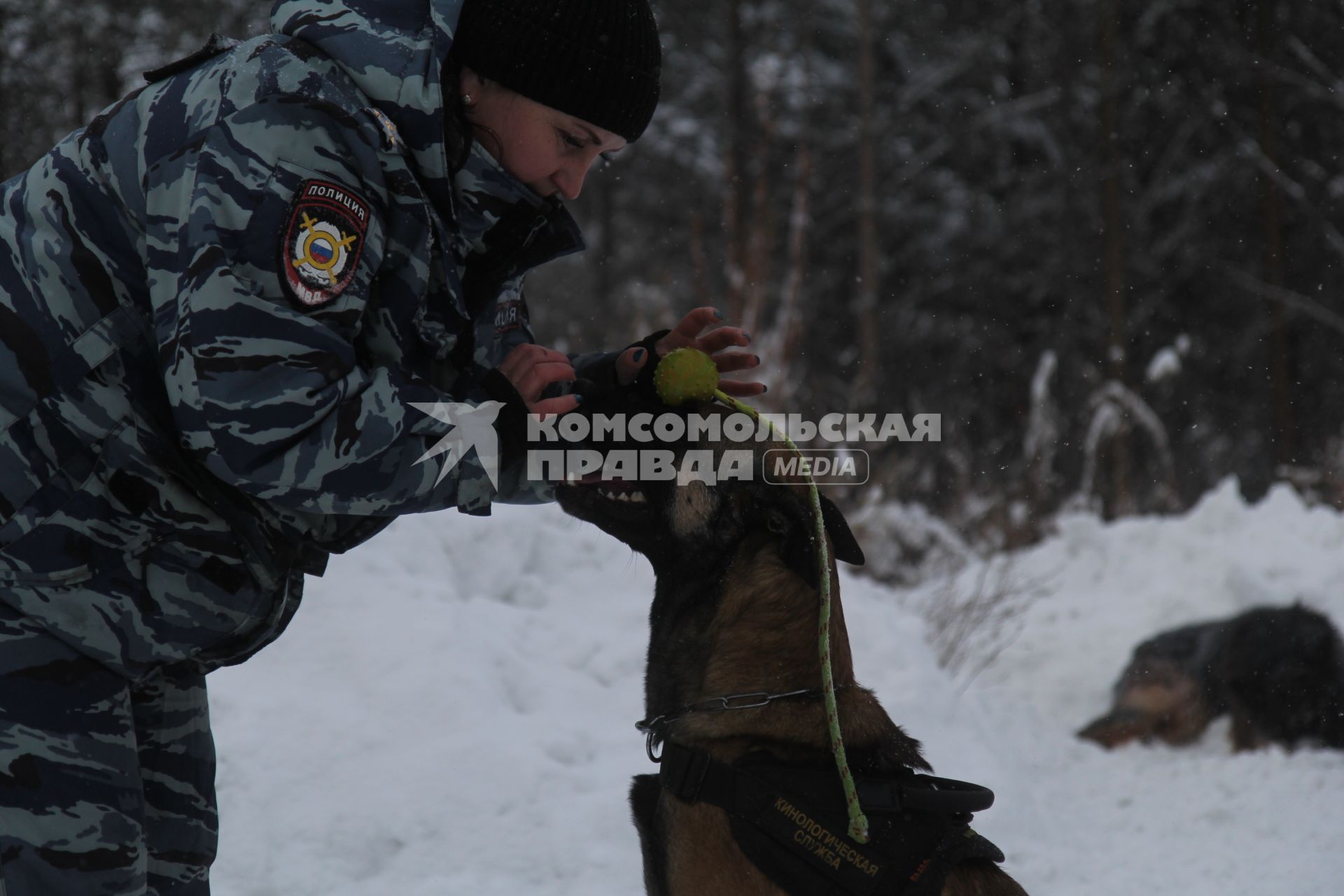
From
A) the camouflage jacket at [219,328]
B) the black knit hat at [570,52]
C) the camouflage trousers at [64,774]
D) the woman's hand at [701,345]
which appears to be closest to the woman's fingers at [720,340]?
the woman's hand at [701,345]

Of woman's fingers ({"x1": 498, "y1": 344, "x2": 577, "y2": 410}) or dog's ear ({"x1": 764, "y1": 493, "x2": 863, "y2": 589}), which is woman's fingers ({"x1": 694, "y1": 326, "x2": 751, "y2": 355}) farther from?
woman's fingers ({"x1": 498, "y1": 344, "x2": 577, "y2": 410})

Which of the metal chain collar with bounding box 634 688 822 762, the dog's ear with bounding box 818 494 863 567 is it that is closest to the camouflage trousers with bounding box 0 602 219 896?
the metal chain collar with bounding box 634 688 822 762

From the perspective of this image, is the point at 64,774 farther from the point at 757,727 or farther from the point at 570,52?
the point at 570,52

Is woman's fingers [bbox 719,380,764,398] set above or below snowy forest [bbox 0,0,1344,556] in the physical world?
below

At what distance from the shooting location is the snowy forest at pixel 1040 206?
15.5 m

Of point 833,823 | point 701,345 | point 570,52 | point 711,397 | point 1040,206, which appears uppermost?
point 1040,206

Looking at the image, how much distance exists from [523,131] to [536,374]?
468 millimetres

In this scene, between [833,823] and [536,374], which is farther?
[833,823]

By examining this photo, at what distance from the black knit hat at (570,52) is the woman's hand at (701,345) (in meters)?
0.47

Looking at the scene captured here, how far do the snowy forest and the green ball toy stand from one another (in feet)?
37.3

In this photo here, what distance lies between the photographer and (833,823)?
→ 7.08ft

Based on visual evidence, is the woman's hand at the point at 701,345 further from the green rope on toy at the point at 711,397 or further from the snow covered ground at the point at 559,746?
the snow covered ground at the point at 559,746

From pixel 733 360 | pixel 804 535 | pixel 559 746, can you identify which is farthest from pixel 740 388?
pixel 559 746

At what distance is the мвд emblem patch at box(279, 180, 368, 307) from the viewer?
1.62 meters
